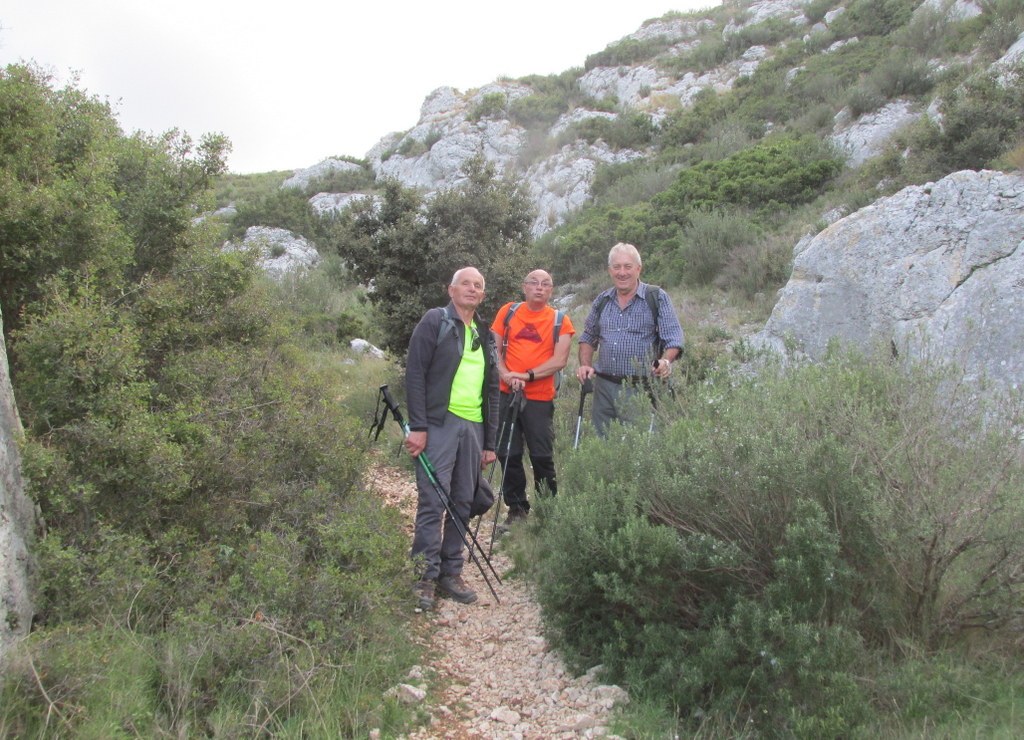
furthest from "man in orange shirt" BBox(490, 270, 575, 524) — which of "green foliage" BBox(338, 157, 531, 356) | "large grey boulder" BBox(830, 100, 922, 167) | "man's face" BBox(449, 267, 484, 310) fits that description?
"large grey boulder" BBox(830, 100, 922, 167)

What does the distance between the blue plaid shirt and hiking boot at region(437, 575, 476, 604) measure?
1893 millimetres

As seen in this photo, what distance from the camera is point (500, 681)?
3.78 m

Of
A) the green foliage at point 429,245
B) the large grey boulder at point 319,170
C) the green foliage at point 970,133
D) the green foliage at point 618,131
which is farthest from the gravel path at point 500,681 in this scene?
the large grey boulder at point 319,170

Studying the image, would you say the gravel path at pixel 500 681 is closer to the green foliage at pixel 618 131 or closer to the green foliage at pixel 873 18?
the green foliage at pixel 618 131

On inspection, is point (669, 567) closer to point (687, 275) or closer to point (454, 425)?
point (454, 425)

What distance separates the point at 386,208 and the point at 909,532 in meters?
9.56

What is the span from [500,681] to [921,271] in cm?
600

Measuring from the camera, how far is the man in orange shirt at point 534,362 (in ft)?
18.5

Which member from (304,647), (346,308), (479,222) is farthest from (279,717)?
(346,308)

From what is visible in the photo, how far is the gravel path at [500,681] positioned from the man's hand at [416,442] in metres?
1.03

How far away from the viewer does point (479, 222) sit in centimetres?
1106

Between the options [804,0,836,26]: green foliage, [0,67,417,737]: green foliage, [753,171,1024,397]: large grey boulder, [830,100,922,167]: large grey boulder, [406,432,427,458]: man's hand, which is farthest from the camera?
[804,0,836,26]: green foliage

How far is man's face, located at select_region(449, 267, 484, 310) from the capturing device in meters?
4.68

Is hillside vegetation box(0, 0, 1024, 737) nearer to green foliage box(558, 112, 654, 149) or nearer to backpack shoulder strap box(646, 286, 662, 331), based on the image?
backpack shoulder strap box(646, 286, 662, 331)
